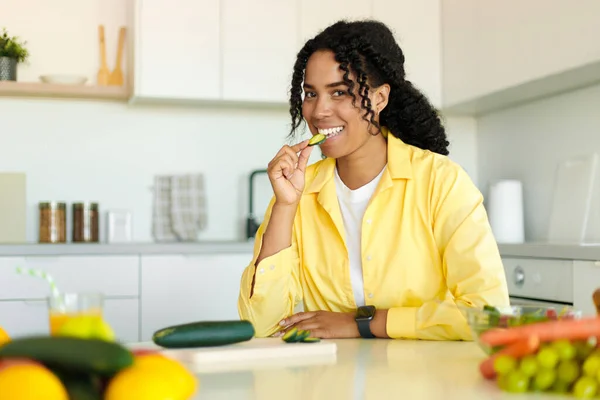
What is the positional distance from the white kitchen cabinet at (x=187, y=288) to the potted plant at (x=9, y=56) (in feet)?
3.76

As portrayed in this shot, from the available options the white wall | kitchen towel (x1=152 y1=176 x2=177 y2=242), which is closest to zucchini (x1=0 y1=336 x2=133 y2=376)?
the white wall

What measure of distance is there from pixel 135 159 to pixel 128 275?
2.67ft

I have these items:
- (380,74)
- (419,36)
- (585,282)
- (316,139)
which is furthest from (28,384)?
(419,36)

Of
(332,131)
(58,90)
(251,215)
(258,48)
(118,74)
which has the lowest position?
(251,215)

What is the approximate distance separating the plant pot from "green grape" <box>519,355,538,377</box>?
334 centimetres

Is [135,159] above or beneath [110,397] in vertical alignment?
above

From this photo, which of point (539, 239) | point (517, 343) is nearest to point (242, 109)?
point (539, 239)

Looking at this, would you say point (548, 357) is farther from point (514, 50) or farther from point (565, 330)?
point (514, 50)

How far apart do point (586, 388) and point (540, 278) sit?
217 centimetres

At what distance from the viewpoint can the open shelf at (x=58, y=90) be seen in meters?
3.65

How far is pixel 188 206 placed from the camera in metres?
3.97

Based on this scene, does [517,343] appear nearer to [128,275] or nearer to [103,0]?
[128,275]

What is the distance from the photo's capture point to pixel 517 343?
35.3 inches

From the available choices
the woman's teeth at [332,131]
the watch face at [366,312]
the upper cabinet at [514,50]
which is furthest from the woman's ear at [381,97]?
the upper cabinet at [514,50]
